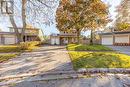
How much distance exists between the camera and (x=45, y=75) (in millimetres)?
8484

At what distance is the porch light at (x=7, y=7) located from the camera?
13.5 m

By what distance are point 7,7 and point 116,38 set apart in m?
28.8

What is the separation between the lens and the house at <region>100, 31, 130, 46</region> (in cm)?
3585

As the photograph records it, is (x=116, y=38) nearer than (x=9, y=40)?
Yes

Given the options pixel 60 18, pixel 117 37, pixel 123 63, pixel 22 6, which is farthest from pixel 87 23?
pixel 123 63

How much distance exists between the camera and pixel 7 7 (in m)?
14.0

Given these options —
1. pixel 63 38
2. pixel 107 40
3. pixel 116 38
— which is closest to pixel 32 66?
→ pixel 116 38

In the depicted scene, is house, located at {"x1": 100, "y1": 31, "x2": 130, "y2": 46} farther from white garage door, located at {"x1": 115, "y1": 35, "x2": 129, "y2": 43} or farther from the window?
the window

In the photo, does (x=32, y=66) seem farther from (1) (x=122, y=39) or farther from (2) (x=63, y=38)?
(2) (x=63, y=38)

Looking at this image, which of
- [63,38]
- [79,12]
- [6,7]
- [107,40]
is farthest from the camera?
[63,38]

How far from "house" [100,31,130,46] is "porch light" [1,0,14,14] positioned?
26401mm

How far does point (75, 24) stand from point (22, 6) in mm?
15738

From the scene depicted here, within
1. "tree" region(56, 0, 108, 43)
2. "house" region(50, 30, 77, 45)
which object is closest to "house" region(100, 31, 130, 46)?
"tree" region(56, 0, 108, 43)

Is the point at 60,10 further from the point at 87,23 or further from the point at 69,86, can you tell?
the point at 69,86
